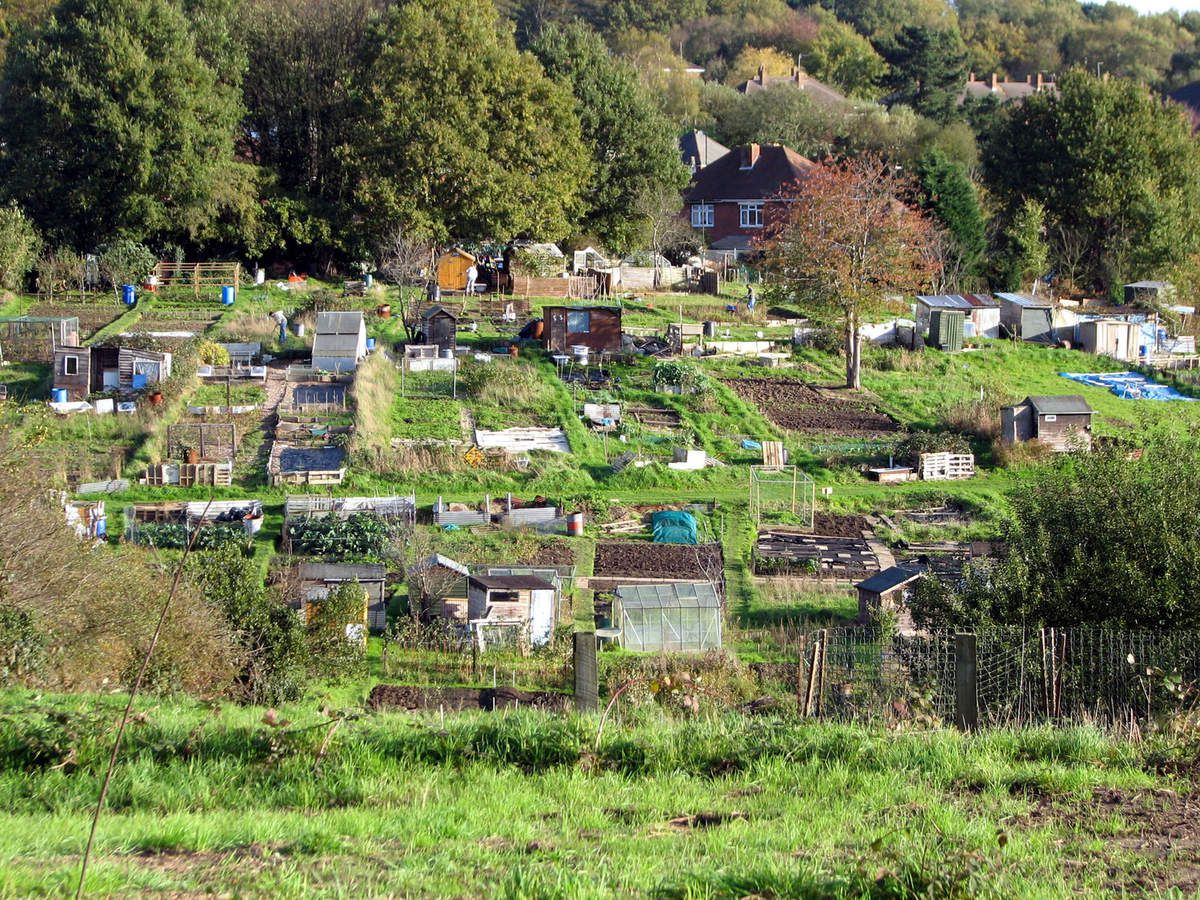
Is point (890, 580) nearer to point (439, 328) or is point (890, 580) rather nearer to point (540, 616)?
point (540, 616)

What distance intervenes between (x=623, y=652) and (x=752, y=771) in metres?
8.94

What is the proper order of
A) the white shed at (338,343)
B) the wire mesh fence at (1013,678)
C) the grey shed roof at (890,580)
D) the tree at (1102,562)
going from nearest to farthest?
the wire mesh fence at (1013,678), the tree at (1102,562), the grey shed roof at (890,580), the white shed at (338,343)

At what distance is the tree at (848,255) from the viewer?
3328cm

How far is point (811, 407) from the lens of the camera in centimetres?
3134

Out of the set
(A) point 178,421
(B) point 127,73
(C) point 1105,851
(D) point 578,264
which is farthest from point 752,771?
(D) point 578,264

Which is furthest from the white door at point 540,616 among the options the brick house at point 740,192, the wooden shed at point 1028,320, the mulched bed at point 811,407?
the brick house at point 740,192

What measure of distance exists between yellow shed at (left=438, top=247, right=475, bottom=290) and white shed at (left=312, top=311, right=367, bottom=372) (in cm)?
1169

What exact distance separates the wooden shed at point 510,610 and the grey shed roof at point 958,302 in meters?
23.6

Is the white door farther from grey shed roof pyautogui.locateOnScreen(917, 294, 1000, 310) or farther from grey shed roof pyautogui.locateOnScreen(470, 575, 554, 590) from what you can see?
grey shed roof pyautogui.locateOnScreen(917, 294, 1000, 310)

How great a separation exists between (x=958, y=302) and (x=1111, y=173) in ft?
47.0

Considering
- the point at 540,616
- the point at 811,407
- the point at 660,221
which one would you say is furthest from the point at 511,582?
the point at 660,221

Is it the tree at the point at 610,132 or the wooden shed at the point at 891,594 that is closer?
the wooden shed at the point at 891,594

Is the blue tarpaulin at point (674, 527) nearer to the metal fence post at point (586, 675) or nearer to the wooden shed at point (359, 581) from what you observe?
the wooden shed at point (359, 581)

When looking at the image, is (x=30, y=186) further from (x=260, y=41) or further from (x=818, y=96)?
(x=818, y=96)
